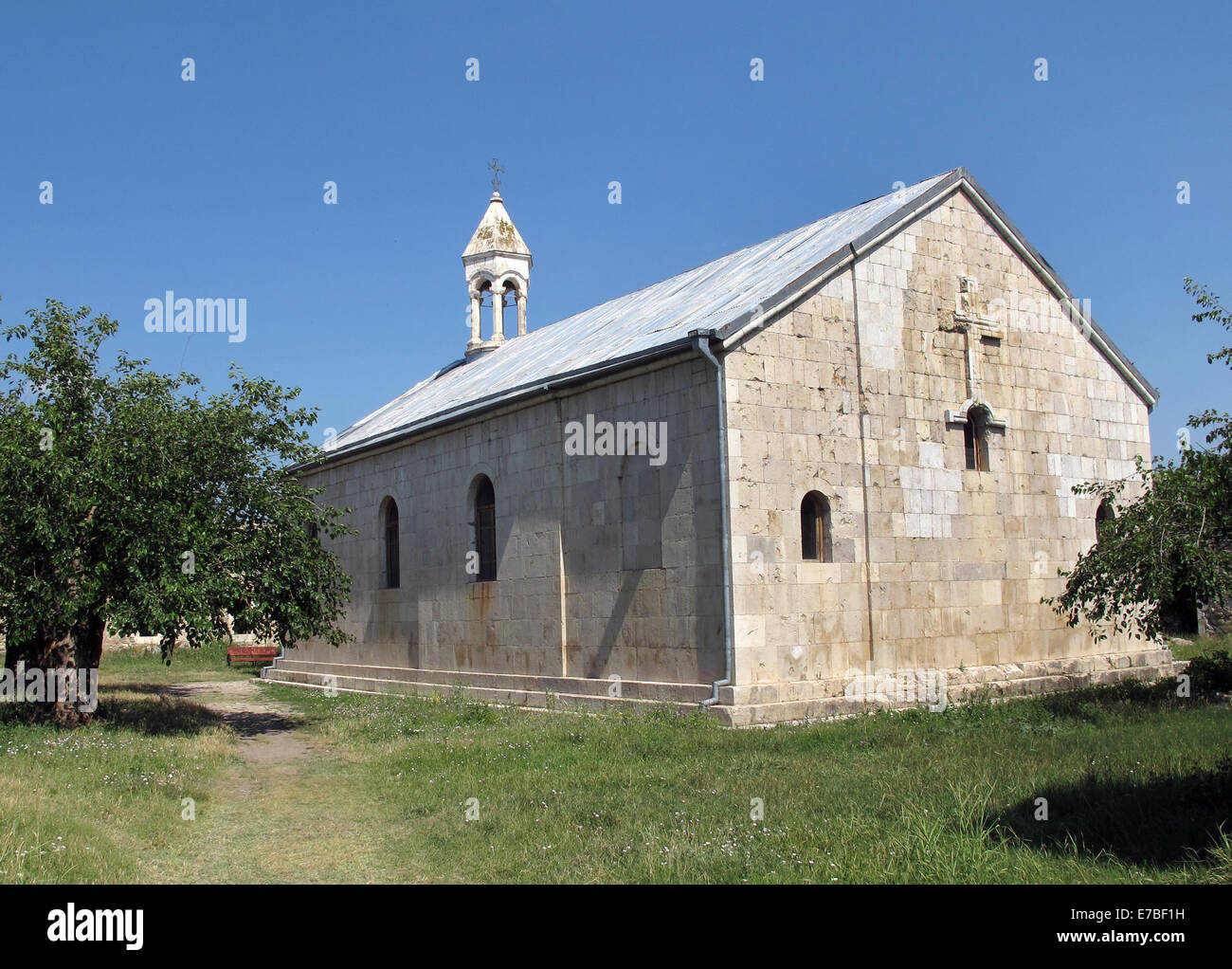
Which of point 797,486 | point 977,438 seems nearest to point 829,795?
point 797,486

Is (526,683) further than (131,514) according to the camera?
Yes

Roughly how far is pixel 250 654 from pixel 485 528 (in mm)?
16150

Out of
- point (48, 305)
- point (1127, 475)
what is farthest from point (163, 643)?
point (1127, 475)

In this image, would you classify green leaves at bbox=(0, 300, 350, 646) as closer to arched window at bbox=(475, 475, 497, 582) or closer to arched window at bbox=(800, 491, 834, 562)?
arched window at bbox=(475, 475, 497, 582)

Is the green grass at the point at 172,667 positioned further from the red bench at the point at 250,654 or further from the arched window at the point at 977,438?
the arched window at the point at 977,438

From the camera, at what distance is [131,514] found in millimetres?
14781

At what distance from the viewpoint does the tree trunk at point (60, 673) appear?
15.5 meters

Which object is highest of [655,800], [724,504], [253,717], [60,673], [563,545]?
[724,504]

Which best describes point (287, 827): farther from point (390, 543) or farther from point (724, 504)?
point (390, 543)

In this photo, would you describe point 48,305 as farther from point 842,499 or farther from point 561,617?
point 842,499

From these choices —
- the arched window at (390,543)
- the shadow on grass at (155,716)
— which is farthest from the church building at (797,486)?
the shadow on grass at (155,716)

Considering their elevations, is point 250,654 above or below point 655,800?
below

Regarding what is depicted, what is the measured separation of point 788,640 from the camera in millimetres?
15062

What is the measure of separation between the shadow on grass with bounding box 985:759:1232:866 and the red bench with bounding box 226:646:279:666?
89.3 ft
